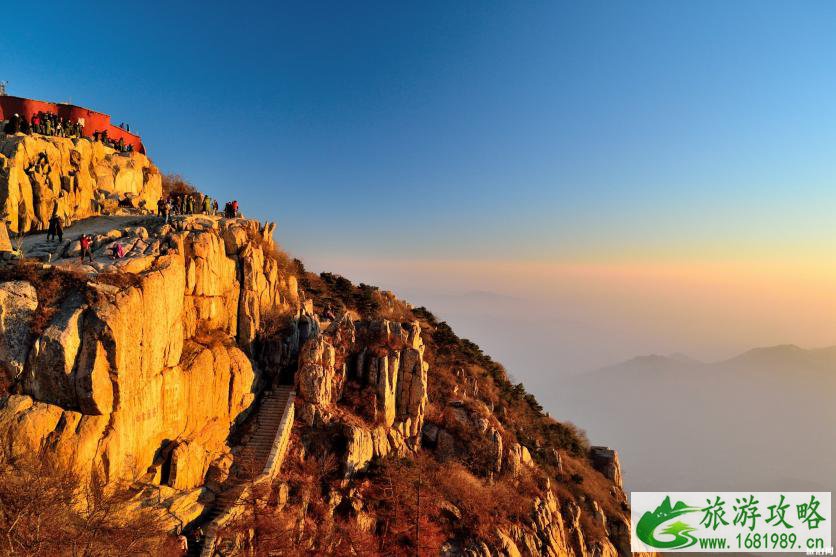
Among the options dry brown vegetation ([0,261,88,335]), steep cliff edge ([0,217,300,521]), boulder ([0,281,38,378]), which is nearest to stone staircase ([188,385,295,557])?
steep cliff edge ([0,217,300,521])

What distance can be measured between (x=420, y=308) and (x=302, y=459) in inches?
1406

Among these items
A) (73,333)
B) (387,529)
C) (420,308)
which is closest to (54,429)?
(73,333)

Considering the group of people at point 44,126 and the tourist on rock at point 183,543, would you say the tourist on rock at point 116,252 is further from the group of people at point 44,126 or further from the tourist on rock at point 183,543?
the group of people at point 44,126

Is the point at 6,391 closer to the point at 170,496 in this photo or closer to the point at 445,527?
the point at 170,496

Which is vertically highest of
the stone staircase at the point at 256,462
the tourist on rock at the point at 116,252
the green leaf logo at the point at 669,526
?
the tourist on rock at the point at 116,252

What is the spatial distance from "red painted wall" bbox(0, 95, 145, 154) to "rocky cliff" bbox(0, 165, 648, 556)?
740 cm

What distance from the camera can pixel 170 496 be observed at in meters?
17.9

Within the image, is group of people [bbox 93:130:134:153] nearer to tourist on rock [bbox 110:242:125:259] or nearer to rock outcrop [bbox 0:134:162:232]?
rock outcrop [bbox 0:134:162:232]

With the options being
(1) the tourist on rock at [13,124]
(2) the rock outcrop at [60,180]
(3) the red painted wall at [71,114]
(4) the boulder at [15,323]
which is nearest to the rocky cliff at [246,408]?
(4) the boulder at [15,323]

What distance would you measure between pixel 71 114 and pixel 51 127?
7.53 meters

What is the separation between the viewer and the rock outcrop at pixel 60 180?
24.4 m

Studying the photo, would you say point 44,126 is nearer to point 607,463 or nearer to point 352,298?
point 352,298

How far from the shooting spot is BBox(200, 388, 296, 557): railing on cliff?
17.7 metres

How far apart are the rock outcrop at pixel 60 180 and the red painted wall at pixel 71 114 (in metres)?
5.92
